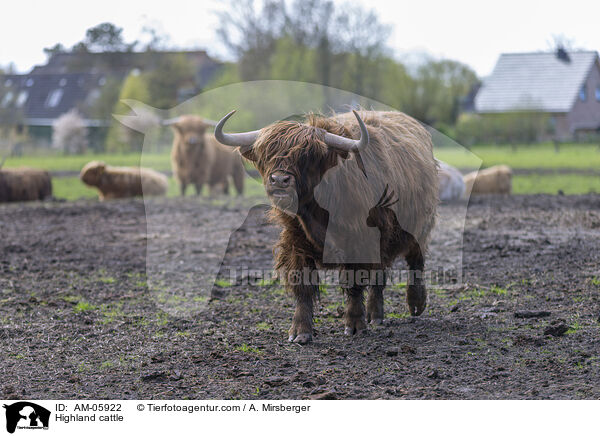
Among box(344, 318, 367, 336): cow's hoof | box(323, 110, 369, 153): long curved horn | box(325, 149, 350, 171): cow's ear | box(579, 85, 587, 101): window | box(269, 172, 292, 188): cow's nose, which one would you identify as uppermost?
box(579, 85, 587, 101): window

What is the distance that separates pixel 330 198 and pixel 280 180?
460 millimetres

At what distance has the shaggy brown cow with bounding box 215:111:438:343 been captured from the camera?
4918 millimetres

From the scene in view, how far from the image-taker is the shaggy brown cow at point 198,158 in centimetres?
1525

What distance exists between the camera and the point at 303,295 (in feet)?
16.9

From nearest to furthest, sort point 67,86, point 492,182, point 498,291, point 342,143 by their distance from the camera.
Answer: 1. point 342,143
2. point 498,291
3. point 492,182
4. point 67,86

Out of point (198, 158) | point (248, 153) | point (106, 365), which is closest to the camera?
point (106, 365)

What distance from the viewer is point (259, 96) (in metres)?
8.53

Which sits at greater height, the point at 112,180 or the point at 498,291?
the point at 112,180

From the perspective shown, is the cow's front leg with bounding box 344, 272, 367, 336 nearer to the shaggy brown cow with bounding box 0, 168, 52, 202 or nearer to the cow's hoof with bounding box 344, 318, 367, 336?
the cow's hoof with bounding box 344, 318, 367, 336

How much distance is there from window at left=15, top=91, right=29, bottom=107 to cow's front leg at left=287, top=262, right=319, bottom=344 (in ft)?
37.5

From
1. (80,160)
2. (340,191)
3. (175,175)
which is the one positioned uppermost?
(80,160)

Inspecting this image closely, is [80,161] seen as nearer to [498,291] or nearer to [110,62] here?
[110,62]

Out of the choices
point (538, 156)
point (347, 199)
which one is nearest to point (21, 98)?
point (347, 199)
